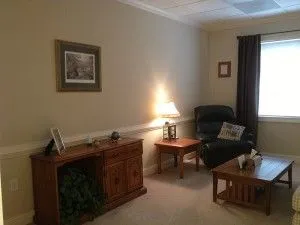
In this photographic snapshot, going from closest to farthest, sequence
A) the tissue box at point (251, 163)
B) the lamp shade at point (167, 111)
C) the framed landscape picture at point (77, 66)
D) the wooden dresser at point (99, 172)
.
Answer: the wooden dresser at point (99, 172) → the framed landscape picture at point (77, 66) → the tissue box at point (251, 163) → the lamp shade at point (167, 111)

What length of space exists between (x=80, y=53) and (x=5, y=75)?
0.91 meters

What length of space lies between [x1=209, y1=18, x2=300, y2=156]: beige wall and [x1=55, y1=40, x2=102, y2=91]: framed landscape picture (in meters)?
2.95

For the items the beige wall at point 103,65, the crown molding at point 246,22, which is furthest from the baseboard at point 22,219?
the crown molding at point 246,22

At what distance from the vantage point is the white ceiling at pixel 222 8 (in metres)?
4.16

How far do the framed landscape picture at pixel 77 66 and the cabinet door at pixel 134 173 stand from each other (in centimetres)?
98

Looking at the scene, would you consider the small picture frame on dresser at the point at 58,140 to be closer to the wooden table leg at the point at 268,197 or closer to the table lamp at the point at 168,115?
the table lamp at the point at 168,115

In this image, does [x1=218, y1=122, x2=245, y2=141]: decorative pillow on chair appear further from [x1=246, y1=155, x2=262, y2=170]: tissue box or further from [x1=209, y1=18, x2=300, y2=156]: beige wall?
[x1=246, y1=155, x2=262, y2=170]: tissue box

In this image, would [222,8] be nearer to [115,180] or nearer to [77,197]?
[115,180]

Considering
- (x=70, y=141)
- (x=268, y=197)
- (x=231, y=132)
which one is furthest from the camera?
(x=231, y=132)

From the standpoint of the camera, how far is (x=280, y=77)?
5.14m

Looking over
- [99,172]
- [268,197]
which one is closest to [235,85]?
[268,197]

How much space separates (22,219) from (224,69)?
4330mm

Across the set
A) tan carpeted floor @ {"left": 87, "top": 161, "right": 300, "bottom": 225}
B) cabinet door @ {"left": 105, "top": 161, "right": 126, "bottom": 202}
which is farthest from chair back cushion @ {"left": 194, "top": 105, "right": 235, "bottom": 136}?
cabinet door @ {"left": 105, "top": 161, "right": 126, "bottom": 202}

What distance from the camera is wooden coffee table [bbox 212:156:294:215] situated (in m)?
3.02
